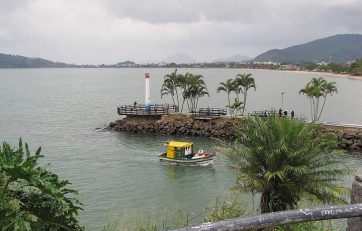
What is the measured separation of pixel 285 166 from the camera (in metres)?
15.8

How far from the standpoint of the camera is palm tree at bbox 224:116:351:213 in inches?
627

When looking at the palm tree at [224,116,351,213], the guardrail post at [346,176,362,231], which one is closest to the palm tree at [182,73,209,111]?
the palm tree at [224,116,351,213]

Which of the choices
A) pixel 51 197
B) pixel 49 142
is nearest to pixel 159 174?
pixel 49 142

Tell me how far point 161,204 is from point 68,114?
176 feet

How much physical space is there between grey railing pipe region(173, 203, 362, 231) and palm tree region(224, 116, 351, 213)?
11.9 meters

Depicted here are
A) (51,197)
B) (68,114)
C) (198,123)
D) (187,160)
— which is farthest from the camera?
(68,114)

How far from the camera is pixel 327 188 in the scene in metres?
16.1

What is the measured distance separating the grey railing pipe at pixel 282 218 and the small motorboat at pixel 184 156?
33.8 m

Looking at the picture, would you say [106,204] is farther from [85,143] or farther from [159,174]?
[85,143]

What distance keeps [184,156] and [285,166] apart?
23465mm

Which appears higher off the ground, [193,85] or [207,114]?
[193,85]

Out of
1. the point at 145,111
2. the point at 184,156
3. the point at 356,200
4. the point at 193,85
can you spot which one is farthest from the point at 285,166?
the point at 193,85

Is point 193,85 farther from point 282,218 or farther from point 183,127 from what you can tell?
point 282,218

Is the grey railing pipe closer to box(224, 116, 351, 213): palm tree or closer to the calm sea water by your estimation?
box(224, 116, 351, 213): palm tree
